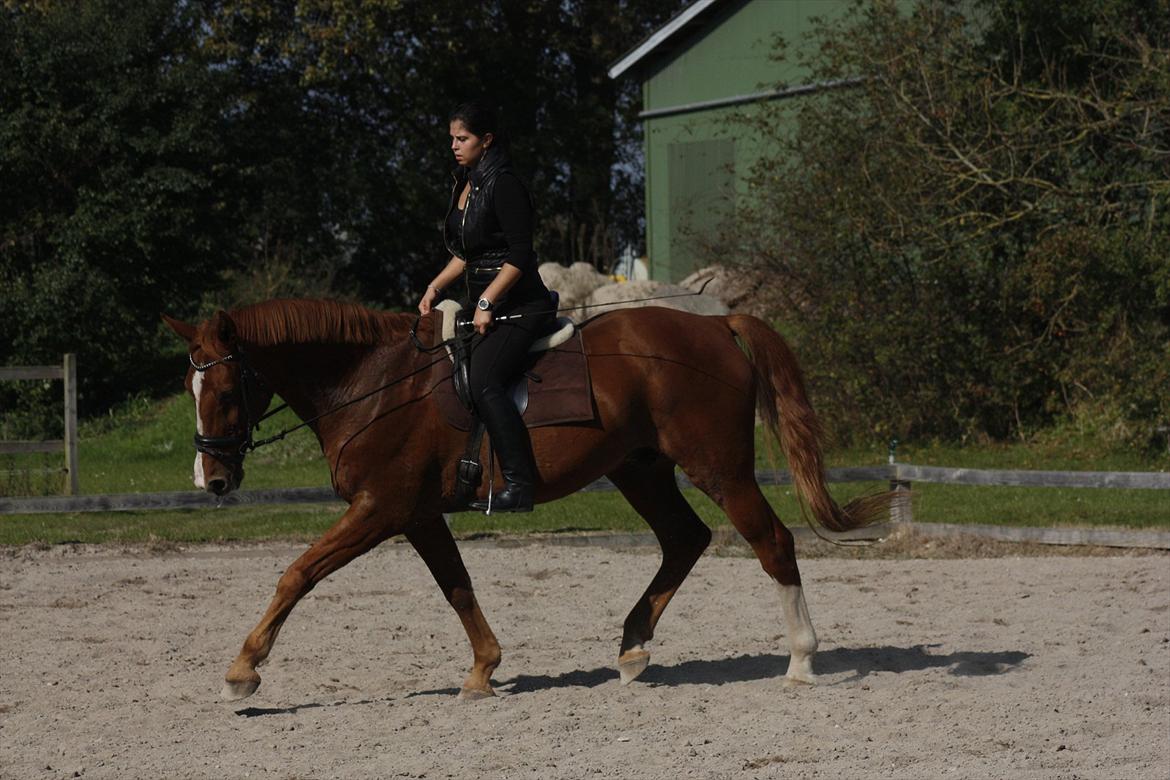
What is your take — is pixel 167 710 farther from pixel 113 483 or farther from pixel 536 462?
pixel 113 483

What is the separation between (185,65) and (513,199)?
1804cm

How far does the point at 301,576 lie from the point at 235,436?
2.34 ft

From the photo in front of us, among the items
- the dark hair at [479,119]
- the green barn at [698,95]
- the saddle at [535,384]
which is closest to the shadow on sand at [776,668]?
the saddle at [535,384]

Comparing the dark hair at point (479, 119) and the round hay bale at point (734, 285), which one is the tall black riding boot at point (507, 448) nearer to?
the dark hair at point (479, 119)

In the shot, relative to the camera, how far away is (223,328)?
6.43 metres

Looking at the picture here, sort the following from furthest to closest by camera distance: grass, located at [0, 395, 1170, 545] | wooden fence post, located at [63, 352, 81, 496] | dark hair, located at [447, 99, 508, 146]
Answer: wooden fence post, located at [63, 352, 81, 496]
grass, located at [0, 395, 1170, 545]
dark hair, located at [447, 99, 508, 146]

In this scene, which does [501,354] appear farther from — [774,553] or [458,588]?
[774,553]

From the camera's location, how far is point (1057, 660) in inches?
304

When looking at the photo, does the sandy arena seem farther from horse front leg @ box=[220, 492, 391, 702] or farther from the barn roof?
the barn roof

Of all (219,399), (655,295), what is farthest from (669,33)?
(219,399)

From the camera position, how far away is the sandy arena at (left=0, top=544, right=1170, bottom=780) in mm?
5844

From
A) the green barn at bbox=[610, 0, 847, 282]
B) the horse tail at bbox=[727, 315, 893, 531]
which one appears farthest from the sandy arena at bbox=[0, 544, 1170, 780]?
A: the green barn at bbox=[610, 0, 847, 282]

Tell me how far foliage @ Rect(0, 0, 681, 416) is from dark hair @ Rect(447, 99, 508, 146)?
1511 centimetres

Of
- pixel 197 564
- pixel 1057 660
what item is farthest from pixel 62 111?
pixel 1057 660
